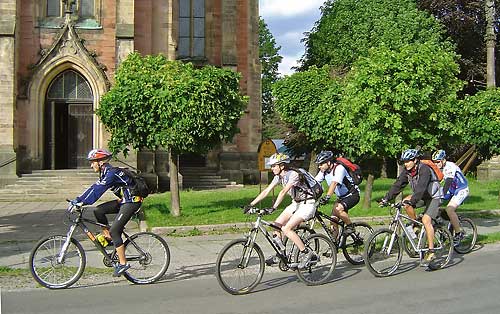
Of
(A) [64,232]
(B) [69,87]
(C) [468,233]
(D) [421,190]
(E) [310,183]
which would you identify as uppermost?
(B) [69,87]

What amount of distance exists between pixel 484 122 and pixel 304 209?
1091cm

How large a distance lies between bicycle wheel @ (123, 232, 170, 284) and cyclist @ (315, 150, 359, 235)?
2874mm

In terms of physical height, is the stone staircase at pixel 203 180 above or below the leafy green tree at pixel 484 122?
below

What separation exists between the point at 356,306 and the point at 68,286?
A: 3.86 meters

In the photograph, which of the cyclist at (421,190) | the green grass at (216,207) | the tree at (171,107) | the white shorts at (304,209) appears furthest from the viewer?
the green grass at (216,207)

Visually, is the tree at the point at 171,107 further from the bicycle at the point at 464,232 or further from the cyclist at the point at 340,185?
the bicycle at the point at 464,232

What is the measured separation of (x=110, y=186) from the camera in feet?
26.0

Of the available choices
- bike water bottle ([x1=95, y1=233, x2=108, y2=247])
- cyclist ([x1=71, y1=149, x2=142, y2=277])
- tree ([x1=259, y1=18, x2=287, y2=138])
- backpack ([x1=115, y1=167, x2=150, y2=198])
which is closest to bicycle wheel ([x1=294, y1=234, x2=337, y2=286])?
backpack ([x1=115, y1=167, x2=150, y2=198])

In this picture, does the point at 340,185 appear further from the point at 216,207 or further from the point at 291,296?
the point at 216,207

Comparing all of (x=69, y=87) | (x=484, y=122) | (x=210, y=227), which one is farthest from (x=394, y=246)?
(x=69, y=87)

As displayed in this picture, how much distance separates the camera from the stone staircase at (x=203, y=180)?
26.1 m

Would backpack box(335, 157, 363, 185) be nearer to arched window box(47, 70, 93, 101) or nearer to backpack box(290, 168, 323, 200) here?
backpack box(290, 168, 323, 200)

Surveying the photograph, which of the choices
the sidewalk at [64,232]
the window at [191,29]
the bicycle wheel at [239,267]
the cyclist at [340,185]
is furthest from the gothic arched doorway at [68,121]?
the bicycle wheel at [239,267]

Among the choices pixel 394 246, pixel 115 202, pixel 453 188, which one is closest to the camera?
pixel 115 202
